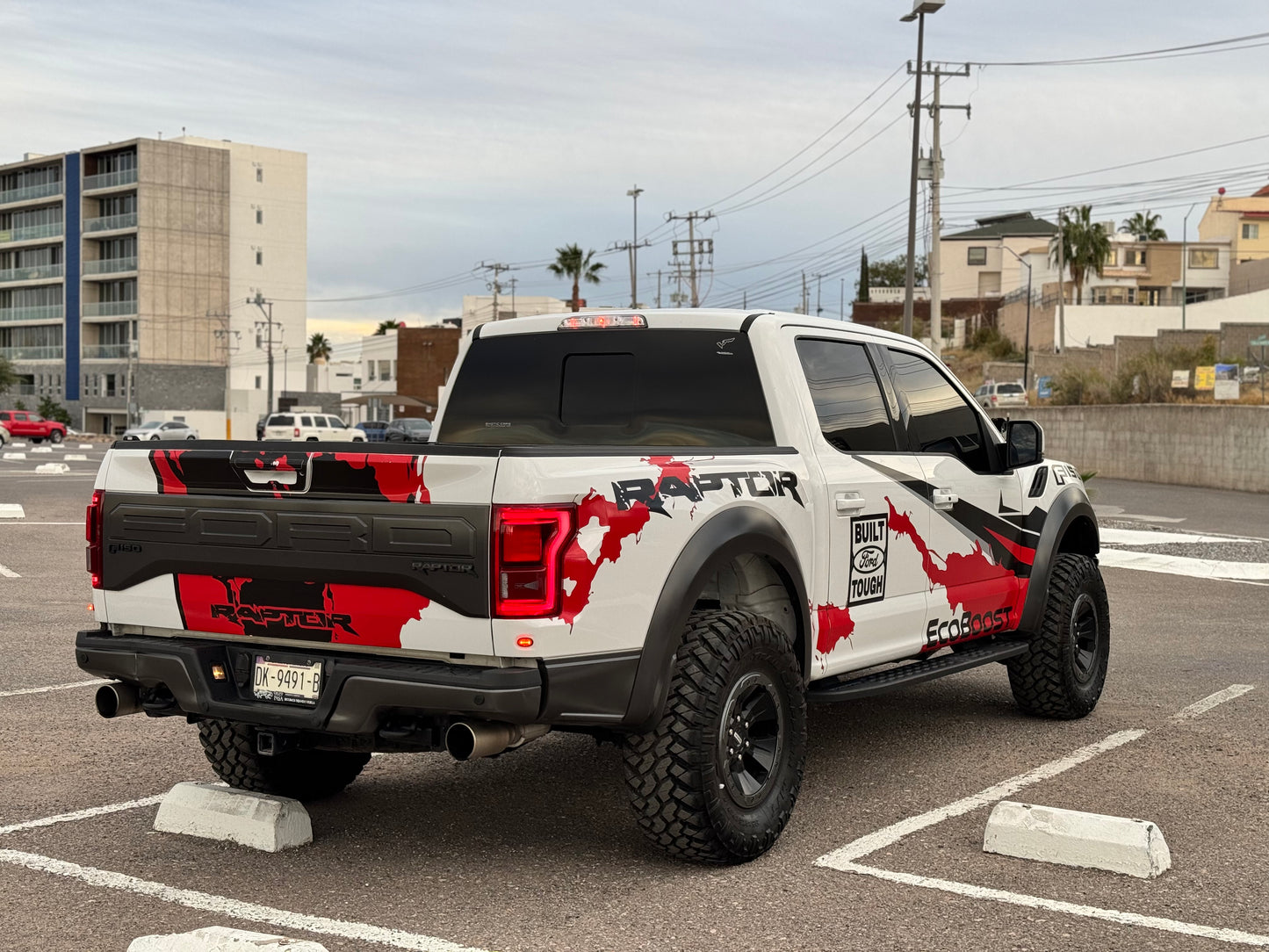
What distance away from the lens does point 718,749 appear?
5.04 m

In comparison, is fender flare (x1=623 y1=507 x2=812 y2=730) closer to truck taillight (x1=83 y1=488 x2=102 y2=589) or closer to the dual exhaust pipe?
the dual exhaust pipe

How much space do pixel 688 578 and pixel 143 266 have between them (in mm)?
102474

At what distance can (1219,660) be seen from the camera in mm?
10133

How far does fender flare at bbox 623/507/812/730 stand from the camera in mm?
4844

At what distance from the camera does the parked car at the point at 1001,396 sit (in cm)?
5275

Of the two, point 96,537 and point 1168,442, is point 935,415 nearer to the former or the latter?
point 96,537

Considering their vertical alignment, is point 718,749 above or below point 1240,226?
below

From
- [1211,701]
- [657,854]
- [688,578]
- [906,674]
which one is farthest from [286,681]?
[1211,701]

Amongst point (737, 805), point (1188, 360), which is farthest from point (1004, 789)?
point (1188, 360)

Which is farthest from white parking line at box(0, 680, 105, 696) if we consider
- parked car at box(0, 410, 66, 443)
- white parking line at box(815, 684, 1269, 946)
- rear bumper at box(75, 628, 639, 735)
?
parked car at box(0, 410, 66, 443)

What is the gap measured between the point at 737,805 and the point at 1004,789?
6.00ft

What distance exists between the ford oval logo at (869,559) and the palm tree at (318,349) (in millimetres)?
139833

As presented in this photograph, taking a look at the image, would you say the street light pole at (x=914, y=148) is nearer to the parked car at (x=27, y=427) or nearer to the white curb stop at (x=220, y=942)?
the white curb stop at (x=220, y=942)

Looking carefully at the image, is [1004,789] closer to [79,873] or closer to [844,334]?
[844,334]
